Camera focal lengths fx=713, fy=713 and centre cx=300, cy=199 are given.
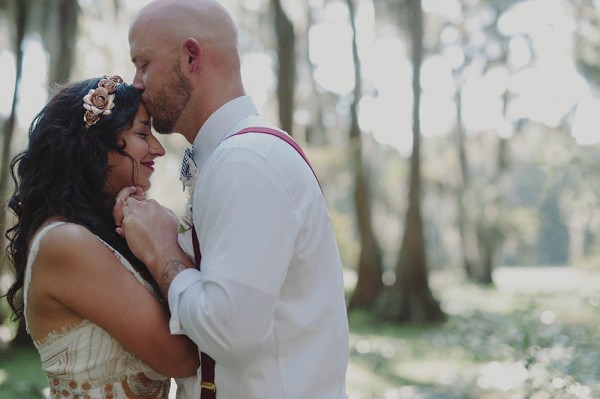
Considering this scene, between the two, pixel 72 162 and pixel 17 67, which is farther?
pixel 17 67

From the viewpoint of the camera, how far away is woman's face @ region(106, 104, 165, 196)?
7.96ft

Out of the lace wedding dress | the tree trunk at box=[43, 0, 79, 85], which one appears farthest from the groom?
the tree trunk at box=[43, 0, 79, 85]

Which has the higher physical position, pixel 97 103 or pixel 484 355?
pixel 97 103

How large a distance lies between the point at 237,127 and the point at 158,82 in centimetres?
31

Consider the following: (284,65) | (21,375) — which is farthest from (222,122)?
(284,65)

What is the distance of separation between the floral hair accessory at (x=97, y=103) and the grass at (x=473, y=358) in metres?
3.67

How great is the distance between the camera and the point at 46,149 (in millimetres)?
2408

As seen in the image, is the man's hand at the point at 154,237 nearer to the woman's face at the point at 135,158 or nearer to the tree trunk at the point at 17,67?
the woman's face at the point at 135,158

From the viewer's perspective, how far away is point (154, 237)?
207 centimetres

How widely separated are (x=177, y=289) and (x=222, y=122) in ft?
1.84

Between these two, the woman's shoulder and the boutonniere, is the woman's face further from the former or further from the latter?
the woman's shoulder

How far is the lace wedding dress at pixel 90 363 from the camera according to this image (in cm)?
219

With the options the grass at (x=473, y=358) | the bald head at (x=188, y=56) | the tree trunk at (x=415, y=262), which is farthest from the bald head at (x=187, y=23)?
the tree trunk at (x=415, y=262)

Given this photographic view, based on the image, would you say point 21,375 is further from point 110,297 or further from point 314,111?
point 314,111
